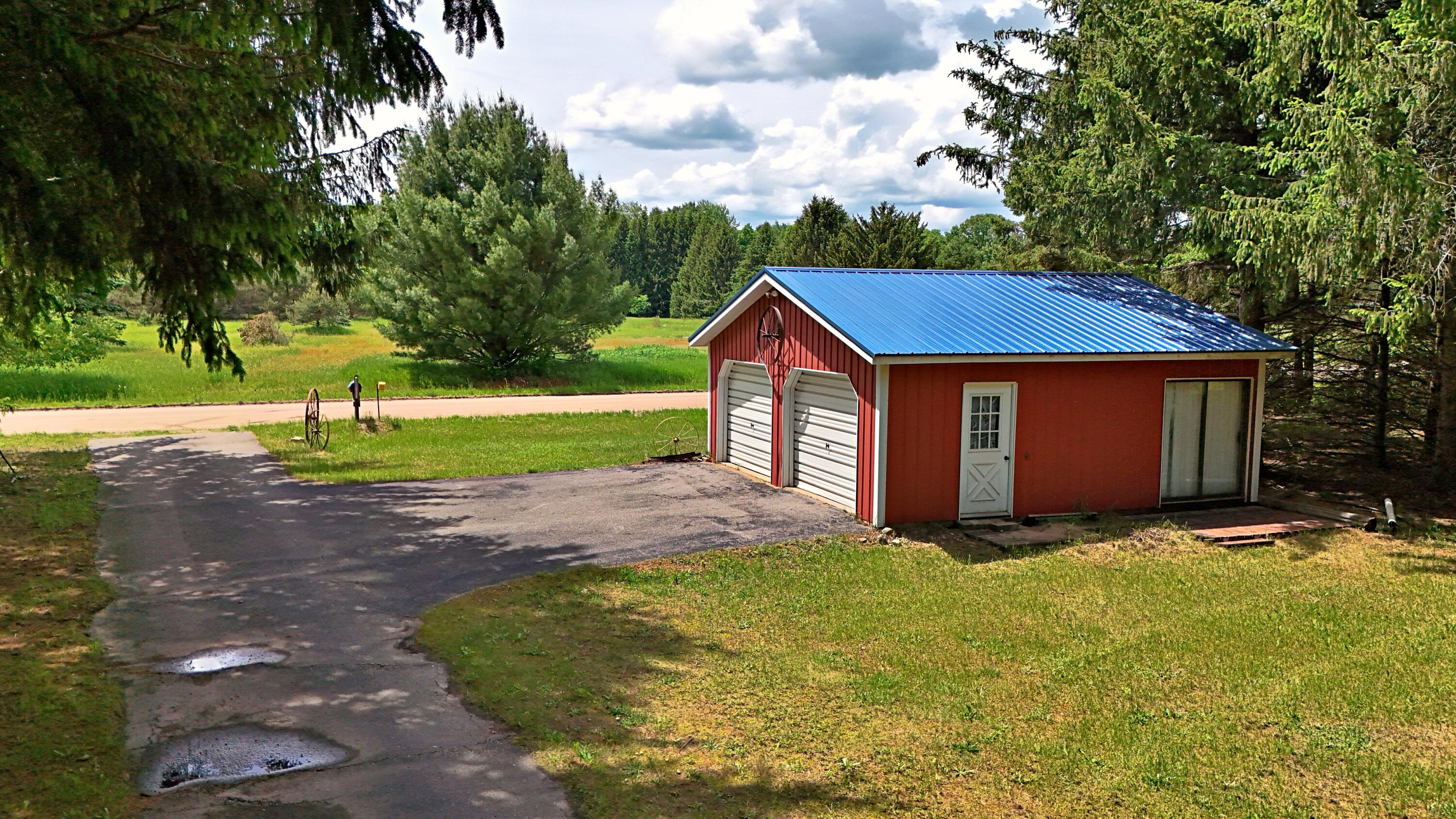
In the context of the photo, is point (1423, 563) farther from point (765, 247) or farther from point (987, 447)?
point (765, 247)

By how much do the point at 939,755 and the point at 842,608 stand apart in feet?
10.9

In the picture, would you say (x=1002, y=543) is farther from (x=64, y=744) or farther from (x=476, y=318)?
(x=476, y=318)

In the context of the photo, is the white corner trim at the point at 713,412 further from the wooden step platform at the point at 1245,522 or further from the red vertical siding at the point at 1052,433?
the wooden step platform at the point at 1245,522

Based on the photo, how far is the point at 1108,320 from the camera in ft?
49.4

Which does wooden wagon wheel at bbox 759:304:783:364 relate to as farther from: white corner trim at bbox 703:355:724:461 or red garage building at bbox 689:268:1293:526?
white corner trim at bbox 703:355:724:461

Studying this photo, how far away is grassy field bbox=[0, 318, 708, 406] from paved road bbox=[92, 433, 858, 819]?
9.70 meters

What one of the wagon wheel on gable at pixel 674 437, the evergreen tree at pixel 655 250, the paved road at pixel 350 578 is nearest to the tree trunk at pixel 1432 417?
the paved road at pixel 350 578

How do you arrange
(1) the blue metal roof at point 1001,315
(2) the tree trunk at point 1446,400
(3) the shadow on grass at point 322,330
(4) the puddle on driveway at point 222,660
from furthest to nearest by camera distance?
(3) the shadow on grass at point 322,330
(2) the tree trunk at point 1446,400
(1) the blue metal roof at point 1001,315
(4) the puddle on driveway at point 222,660

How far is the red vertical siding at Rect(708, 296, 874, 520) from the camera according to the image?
13.1 meters

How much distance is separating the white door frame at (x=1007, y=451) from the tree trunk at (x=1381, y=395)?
8033 mm

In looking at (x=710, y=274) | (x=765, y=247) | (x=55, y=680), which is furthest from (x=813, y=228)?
(x=765, y=247)

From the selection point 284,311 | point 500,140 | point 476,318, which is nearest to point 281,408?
point 476,318

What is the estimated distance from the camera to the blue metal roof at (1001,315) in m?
13.2

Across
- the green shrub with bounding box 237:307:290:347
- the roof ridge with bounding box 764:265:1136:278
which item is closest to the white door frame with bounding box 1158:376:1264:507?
the roof ridge with bounding box 764:265:1136:278
